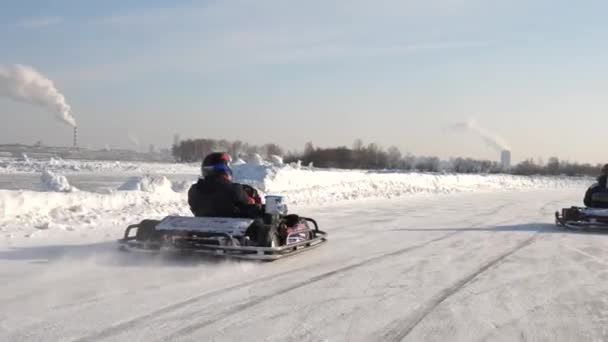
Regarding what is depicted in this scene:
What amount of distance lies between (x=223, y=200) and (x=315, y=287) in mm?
2464

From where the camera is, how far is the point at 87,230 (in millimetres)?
10727

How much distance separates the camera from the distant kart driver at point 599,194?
13.2 m

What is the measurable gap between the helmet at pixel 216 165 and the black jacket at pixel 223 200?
0.28 ft

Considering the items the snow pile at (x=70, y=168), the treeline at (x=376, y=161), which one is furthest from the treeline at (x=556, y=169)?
the snow pile at (x=70, y=168)

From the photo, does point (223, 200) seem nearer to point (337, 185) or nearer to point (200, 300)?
point (200, 300)

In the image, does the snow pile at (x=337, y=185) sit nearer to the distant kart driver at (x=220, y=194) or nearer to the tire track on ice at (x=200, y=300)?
the distant kart driver at (x=220, y=194)

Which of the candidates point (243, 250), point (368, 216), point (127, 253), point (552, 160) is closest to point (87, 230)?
point (127, 253)

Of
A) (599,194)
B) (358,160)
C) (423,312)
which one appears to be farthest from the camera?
(358,160)

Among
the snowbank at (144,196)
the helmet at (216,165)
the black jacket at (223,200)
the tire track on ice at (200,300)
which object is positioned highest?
the helmet at (216,165)

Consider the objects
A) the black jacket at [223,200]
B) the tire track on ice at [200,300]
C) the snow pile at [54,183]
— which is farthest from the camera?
the snow pile at [54,183]

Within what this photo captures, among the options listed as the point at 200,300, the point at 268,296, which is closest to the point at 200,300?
the point at 200,300

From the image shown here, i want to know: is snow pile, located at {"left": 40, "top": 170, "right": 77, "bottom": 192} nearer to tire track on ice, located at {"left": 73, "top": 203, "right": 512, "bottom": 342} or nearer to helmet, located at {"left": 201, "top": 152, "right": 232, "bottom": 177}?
helmet, located at {"left": 201, "top": 152, "right": 232, "bottom": 177}

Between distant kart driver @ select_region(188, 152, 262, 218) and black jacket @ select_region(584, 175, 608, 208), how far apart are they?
876 cm

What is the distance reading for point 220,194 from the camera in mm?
8266
